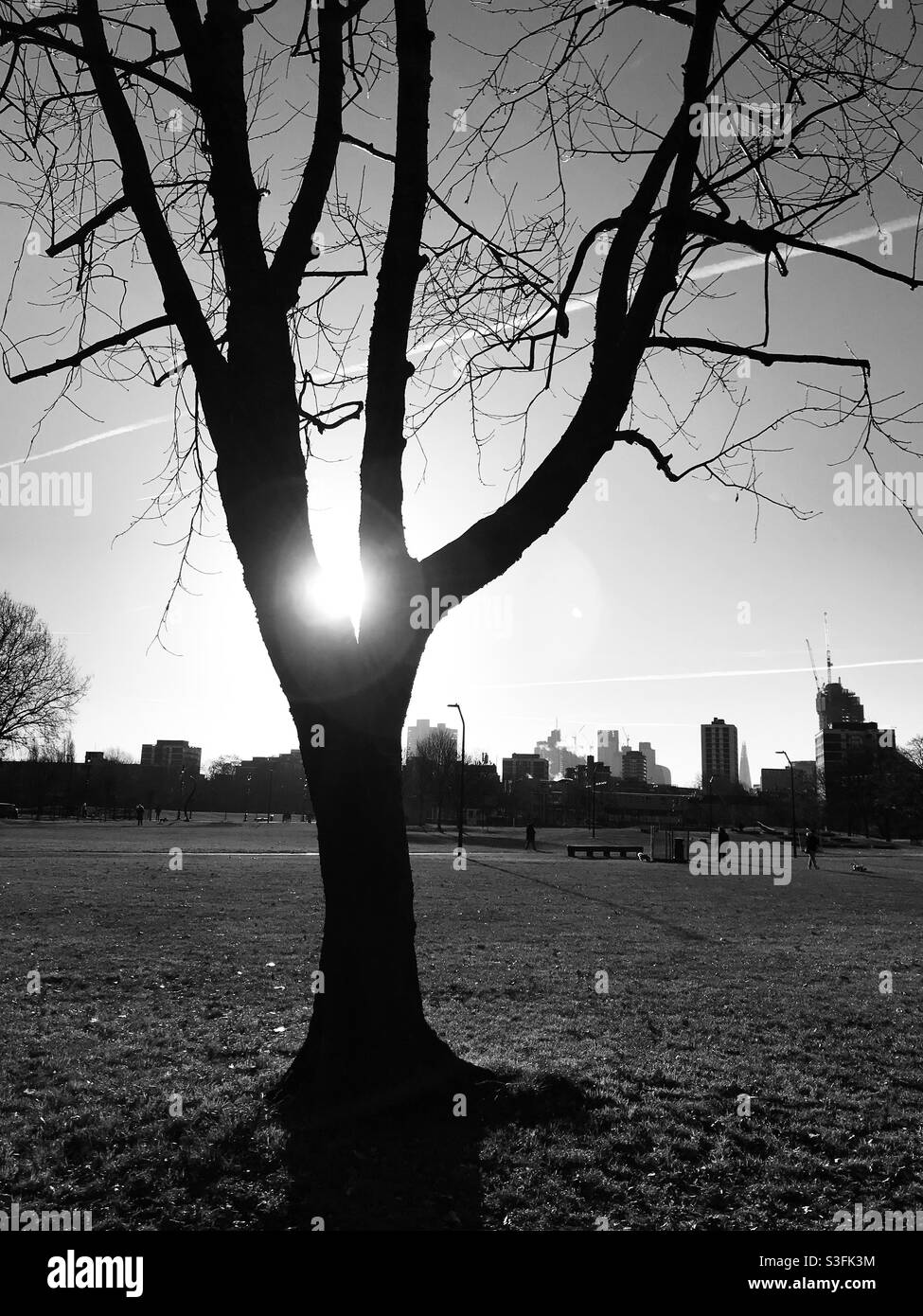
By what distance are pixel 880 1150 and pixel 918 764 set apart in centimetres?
Result: 9238

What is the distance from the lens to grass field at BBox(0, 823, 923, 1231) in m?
3.90

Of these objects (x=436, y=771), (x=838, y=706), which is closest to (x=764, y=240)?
(x=436, y=771)

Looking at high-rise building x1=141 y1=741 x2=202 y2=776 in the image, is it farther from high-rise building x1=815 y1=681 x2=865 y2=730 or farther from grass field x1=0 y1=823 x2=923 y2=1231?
grass field x1=0 y1=823 x2=923 y2=1231

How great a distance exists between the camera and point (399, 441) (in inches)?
210

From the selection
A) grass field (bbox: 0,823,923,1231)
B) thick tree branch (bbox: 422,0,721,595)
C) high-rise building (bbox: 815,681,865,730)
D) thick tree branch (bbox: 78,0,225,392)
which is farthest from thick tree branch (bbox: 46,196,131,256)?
high-rise building (bbox: 815,681,865,730)

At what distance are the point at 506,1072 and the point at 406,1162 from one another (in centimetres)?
165

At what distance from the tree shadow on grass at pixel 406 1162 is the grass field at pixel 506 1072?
16 mm

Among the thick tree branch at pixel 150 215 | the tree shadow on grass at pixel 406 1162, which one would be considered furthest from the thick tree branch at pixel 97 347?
the tree shadow on grass at pixel 406 1162

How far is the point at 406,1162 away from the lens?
4.21m

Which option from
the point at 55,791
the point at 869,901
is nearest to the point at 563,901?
the point at 869,901

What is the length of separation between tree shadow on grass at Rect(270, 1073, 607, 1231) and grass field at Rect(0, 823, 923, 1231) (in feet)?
0.05

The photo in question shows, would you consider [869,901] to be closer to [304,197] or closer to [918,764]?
[304,197]

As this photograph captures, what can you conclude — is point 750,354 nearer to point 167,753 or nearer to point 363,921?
point 363,921

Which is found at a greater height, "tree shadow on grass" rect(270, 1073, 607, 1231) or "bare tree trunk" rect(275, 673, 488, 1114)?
"bare tree trunk" rect(275, 673, 488, 1114)
